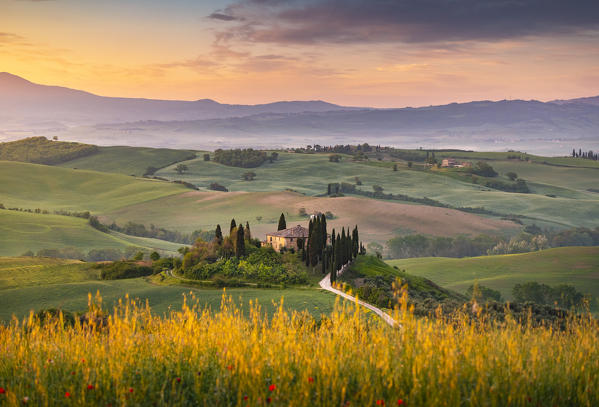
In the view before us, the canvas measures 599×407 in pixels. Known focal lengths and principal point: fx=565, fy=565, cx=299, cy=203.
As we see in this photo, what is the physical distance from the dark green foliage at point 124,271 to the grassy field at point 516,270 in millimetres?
55498

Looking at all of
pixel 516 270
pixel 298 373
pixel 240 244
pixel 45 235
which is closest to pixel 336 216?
pixel 516 270

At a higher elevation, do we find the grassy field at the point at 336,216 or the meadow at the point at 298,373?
the meadow at the point at 298,373

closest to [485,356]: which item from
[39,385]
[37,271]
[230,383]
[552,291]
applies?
[230,383]

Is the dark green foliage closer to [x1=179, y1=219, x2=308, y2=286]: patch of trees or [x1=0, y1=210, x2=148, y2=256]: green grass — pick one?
[x1=179, y1=219, x2=308, y2=286]: patch of trees

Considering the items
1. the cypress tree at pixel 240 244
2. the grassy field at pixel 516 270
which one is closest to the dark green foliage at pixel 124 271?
the cypress tree at pixel 240 244

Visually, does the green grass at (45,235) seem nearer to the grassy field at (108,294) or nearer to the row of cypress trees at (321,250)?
the grassy field at (108,294)

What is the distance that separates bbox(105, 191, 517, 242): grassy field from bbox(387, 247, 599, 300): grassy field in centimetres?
4697

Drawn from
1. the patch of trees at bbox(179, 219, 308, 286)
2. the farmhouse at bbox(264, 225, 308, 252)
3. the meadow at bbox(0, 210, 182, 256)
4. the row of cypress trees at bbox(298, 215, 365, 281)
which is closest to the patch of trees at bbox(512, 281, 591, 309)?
the row of cypress trees at bbox(298, 215, 365, 281)

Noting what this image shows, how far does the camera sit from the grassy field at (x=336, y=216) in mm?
177013

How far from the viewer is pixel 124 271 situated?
251ft

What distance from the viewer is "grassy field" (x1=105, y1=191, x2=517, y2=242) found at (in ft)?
581

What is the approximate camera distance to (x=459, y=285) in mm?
105562

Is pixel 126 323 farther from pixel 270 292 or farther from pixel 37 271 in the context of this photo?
pixel 37 271

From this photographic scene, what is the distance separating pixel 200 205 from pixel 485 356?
19109 cm
